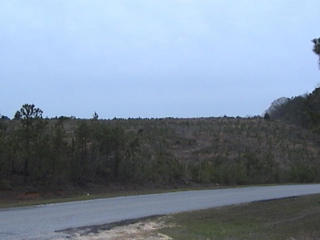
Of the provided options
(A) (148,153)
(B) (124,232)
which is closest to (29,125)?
(B) (124,232)

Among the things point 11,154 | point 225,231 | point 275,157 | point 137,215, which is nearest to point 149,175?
point 11,154

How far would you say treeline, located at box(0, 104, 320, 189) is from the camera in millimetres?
27625

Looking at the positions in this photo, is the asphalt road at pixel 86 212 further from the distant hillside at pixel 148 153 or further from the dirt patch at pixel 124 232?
the distant hillside at pixel 148 153

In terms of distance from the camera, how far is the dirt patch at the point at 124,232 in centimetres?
1309

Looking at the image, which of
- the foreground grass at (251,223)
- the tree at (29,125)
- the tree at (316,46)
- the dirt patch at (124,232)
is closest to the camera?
the dirt patch at (124,232)

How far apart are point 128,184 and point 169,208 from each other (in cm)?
1252

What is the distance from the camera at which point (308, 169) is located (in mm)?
46688

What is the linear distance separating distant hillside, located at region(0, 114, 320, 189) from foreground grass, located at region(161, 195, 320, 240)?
960 cm

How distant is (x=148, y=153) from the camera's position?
153ft

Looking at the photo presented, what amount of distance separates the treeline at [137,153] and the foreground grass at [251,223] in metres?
11.4

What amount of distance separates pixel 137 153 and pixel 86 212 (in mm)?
20671

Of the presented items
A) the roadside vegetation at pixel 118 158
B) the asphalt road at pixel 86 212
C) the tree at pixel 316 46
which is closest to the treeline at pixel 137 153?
the roadside vegetation at pixel 118 158

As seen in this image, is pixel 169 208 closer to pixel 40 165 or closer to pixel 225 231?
pixel 225 231

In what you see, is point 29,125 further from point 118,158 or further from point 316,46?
point 316,46
